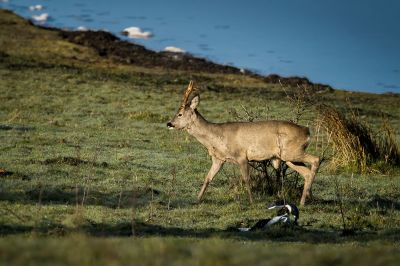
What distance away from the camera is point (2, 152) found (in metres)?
23.0

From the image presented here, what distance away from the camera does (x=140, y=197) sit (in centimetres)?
1681

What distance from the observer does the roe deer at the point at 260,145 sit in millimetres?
16375

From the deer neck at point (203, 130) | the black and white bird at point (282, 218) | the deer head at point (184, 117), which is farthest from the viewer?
the deer head at point (184, 117)

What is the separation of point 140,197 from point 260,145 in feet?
10.3

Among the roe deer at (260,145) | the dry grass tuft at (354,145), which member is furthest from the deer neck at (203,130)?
the dry grass tuft at (354,145)

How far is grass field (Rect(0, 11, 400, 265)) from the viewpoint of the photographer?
252 inches

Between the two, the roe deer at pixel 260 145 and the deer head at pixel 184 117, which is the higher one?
the deer head at pixel 184 117

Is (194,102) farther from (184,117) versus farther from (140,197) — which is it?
(140,197)

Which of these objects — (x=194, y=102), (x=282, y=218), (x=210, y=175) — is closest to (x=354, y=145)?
(x=194, y=102)

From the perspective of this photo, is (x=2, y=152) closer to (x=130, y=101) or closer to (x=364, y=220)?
(x=364, y=220)

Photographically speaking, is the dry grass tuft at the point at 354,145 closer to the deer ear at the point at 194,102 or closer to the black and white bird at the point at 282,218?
the deer ear at the point at 194,102

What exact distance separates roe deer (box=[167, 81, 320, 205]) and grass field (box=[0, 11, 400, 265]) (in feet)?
2.81

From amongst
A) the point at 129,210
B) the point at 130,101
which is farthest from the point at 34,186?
the point at 130,101

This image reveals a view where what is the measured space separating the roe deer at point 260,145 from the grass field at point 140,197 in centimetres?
86
